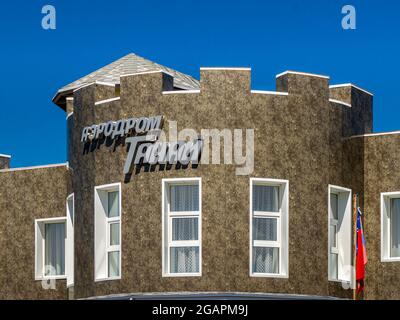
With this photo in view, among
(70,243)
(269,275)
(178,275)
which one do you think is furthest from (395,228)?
(70,243)

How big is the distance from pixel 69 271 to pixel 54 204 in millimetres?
3138

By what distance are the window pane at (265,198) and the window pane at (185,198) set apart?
1617 mm

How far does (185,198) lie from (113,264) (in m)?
2.95

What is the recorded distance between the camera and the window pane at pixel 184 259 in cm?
2703

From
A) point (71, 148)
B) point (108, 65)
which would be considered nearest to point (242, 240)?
point (71, 148)

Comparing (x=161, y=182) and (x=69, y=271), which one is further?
(x=69, y=271)

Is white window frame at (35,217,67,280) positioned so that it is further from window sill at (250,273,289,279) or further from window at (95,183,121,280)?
window sill at (250,273,289,279)

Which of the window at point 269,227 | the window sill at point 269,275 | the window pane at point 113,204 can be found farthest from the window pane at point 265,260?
the window pane at point 113,204

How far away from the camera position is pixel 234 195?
2686cm

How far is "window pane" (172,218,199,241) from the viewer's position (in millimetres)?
27188

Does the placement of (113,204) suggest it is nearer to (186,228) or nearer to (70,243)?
(186,228)
